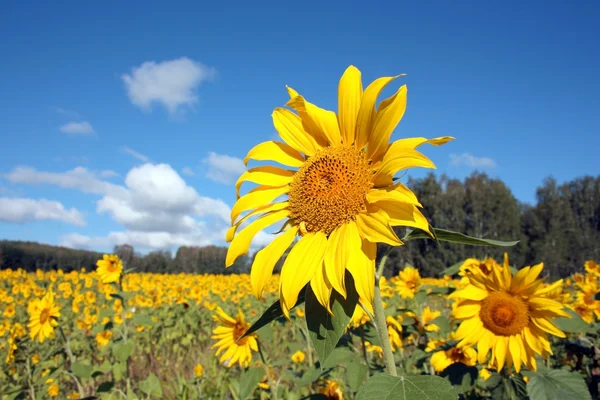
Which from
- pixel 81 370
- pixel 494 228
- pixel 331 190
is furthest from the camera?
pixel 494 228

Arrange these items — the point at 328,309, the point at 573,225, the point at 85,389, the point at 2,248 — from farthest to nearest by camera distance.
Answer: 1. the point at 573,225
2. the point at 2,248
3. the point at 85,389
4. the point at 328,309

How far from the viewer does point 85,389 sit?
4711 millimetres

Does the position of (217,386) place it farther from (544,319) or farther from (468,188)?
(468,188)

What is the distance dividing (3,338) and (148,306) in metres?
3.16

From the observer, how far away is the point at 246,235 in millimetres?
1378

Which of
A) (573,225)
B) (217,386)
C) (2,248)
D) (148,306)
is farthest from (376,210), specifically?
(573,225)

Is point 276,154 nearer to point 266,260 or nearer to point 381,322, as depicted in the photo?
point 266,260

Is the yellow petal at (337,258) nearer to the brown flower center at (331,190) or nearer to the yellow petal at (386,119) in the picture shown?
the brown flower center at (331,190)

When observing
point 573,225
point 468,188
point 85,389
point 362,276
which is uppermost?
point 468,188

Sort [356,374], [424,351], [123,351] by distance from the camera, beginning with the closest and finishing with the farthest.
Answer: [356,374] → [424,351] → [123,351]

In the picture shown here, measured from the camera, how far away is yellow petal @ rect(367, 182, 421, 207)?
3.50ft

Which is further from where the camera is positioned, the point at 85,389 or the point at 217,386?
the point at 85,389

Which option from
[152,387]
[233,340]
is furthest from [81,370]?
[233,340]

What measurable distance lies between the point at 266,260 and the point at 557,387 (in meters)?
1.62
